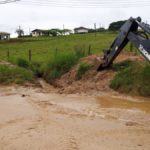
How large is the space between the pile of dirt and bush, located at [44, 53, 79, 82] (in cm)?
60

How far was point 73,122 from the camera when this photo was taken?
1105 cm

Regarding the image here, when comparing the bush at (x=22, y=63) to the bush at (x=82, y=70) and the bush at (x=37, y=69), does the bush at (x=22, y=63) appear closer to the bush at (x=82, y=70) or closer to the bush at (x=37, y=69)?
the bush at (x=37, y=69)

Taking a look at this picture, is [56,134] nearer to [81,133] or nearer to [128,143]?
[81,133]

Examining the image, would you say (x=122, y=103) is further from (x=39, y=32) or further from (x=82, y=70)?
(x=39, y=32)

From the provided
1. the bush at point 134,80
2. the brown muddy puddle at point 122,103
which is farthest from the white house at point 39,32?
the brown muddy puddle at point 122,103

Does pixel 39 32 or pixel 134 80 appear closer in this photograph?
pixel 134 80

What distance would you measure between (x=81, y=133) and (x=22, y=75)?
34.1ft

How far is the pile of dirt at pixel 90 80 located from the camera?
16656mm

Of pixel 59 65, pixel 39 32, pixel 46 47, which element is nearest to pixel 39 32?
pixel 39 32

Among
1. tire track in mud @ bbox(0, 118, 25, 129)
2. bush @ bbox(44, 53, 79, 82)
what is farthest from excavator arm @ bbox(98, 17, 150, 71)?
tire track in mud @ bbox(0, 118, 25, 129)

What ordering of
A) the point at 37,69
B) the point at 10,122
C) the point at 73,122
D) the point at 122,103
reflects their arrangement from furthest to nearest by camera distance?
the point at 37,69 < the point at 122,103 < the point at 10,122 < the point at 73,122

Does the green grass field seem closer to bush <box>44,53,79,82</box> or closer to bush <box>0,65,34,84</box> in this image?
bush <box>44,53,79,82</box>

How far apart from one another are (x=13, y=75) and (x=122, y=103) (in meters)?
7.23

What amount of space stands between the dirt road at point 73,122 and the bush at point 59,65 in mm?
4512
